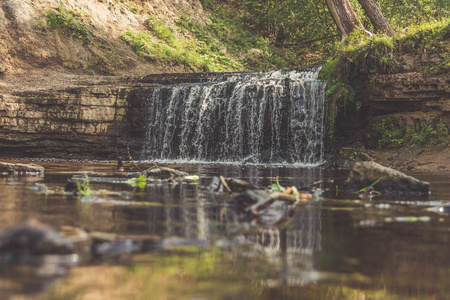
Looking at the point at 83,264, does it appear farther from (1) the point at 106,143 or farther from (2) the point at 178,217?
(1) the point at 106,143

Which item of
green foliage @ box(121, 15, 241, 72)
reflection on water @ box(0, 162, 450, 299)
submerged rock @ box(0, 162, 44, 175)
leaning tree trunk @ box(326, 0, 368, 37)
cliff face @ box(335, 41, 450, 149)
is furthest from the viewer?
green foliage @ box(121, 15, 241, 72)

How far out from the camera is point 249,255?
6.91 ft

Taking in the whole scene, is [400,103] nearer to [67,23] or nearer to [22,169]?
[22,169]

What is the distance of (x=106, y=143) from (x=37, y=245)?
15155 millimetres

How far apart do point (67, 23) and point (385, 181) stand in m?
19.3

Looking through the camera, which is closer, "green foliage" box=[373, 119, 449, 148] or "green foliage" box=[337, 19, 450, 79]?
"green foliage" box=[373, 119, 449, 148]

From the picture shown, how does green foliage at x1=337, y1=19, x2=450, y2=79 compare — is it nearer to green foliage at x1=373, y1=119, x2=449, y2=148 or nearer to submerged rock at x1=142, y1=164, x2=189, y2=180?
green foliage at x1=373, y1=119, x2=449, y2=148

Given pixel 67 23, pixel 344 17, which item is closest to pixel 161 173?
pixel 344 17

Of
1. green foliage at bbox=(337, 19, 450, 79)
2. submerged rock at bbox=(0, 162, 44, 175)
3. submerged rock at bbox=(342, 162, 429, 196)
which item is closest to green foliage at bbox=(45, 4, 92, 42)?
green foliage at bbox=(337, 19, 450, 79)

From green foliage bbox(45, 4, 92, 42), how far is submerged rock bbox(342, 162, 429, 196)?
18.7 metres

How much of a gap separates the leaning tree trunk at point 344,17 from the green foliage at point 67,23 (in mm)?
10937

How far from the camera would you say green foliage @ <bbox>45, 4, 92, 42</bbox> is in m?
21.2

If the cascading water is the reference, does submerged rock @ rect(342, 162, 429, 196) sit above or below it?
below

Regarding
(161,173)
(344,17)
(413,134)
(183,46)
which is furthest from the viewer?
(183,46)
